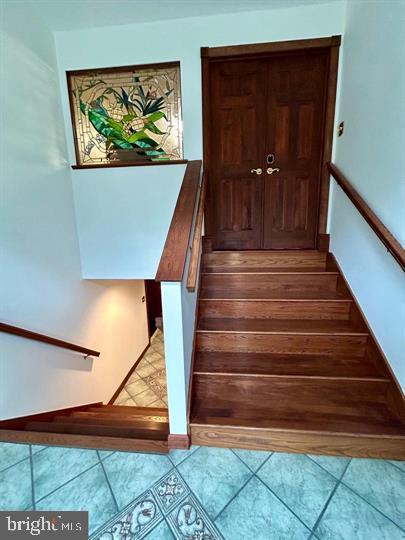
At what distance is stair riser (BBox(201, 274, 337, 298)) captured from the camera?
2422mm

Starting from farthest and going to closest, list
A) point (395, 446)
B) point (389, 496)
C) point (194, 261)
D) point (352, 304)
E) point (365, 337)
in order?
point (352, 304)
point (365, 337)
point (194, 261)
point (395, 446)
point (389, 496)

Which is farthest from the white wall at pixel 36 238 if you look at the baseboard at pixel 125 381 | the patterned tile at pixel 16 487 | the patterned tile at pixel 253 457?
the patterned tile at pixel 253 457

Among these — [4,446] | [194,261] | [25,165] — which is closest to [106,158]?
[25,165]

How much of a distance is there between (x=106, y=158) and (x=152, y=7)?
1308 millimetres

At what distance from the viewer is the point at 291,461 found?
4.88 feet

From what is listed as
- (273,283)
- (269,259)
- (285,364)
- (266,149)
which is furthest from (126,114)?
(285,364)

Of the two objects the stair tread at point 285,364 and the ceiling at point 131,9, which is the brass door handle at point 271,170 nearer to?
the ceiling at point 131,9

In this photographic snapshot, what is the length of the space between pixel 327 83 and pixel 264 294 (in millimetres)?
1996

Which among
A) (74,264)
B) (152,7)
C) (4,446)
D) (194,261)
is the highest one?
(152,7)

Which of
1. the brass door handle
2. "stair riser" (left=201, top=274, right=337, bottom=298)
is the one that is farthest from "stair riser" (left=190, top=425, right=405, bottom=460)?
the brass door handle

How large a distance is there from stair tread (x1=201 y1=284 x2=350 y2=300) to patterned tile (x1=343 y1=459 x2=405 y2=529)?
113 centimetres

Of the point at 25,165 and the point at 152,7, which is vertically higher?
the point at 152,7

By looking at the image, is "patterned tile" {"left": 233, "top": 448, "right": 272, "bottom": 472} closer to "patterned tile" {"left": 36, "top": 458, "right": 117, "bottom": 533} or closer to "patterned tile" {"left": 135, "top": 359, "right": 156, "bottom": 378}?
"patterned tile" {"left": 36, "top": 458, "right": 117, "bottom": 533}

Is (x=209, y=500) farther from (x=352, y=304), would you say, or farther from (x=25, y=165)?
(x=25, y=165)
